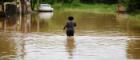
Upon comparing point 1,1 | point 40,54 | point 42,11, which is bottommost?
point 42,11

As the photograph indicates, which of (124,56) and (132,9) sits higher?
(124,56)

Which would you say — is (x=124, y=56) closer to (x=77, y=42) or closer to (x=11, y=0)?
(x=77, y=42)

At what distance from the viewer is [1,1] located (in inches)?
1981

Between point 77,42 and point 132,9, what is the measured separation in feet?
125

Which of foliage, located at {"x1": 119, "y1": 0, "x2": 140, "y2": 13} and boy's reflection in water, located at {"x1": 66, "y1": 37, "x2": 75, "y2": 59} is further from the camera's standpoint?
foliage, located at {"x1": 119, "y1": 0, "x2": 140, "y2": 13}

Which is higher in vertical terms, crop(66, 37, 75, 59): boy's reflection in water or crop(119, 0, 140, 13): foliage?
crop(66, 37, 75, 59): boy's reflection in water

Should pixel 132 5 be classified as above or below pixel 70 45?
below

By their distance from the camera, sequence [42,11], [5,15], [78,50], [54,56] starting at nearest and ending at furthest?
1. [54,56]
2. [78,50]
3. [5,15]
4. [42,11]

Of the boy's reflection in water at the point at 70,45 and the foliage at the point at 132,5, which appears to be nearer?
the boy's reflection in water at the point at 70,45

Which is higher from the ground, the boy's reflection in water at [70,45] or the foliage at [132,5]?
the boy's reflection in water at [70,45]

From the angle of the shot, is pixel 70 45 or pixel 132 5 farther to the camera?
pixel 132 5

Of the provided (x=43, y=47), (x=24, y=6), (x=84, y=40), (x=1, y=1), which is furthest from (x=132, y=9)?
(x=43, y=47)

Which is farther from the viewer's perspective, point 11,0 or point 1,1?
point 11,0

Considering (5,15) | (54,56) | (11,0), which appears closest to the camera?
(54,56)
